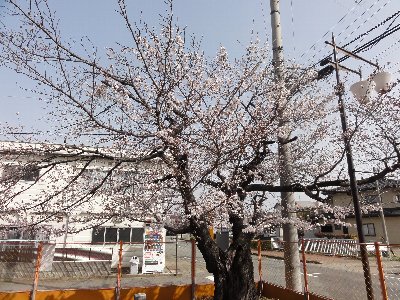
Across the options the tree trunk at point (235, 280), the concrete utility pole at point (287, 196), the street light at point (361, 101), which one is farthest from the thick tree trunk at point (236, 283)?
the street light at point (361, 101)

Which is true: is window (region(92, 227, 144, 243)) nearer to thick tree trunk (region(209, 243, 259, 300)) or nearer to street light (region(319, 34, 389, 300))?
thick tree trunk (region(209, 243, 259, 300))

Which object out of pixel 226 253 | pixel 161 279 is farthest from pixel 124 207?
pixel 161 279

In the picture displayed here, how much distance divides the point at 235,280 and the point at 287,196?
114 inches

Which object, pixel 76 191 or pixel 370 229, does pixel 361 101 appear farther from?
pixel 370 229

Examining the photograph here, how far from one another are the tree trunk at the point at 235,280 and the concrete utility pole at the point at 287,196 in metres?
1.18

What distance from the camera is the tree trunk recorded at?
796 cm

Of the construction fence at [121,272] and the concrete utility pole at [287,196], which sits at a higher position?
the concrete utility pole at [287,196]

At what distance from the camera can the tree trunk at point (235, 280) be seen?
26.1 ft

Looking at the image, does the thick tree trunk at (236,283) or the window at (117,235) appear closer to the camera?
the thick tree trunk at (236,283)

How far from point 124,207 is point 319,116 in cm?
696

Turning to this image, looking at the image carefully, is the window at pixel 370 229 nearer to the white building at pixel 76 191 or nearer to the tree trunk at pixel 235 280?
the white building at pixel 76 191

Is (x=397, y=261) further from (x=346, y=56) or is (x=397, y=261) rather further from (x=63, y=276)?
(x=63, y=276)

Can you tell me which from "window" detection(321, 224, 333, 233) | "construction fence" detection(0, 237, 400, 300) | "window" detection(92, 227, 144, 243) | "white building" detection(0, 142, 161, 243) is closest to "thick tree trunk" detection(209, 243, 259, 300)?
"construction fence" detection(0, 237, 400, 300)

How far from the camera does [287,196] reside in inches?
360
